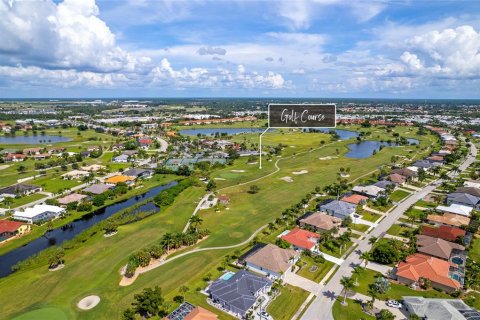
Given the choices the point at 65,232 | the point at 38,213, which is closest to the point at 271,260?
the point at 65,232

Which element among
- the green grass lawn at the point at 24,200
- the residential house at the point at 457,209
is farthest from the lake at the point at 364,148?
the green grass lawn at the point at 24,200

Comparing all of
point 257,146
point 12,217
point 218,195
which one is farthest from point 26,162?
point 257,146

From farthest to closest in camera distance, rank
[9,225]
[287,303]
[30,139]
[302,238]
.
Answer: [30,139], [9,225], [302,238], [287,303]

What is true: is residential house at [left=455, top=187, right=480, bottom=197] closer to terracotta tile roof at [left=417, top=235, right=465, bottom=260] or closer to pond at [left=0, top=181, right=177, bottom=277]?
terracotta tile roof at [left=417, top=235, right=465, bottom=260]

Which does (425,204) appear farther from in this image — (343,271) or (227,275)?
(227,275)

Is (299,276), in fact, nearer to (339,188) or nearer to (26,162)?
(339,188)

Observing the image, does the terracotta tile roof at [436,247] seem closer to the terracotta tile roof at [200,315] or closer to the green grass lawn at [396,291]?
the green grass lawn at [396,291]
